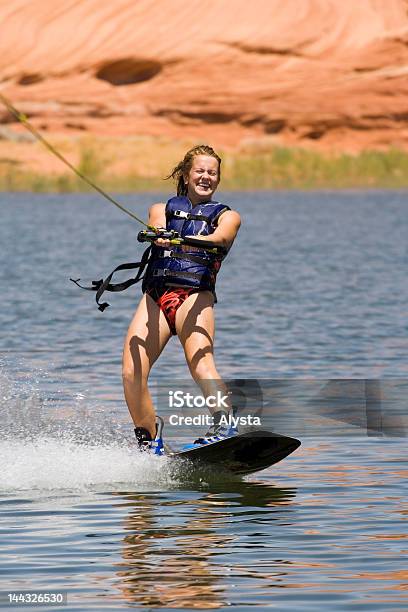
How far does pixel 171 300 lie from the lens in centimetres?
1044

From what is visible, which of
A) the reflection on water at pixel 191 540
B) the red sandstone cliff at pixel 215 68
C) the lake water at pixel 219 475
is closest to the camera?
the reflection on water at pixel 191 540

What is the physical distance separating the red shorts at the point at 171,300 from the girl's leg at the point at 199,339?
0.10ft

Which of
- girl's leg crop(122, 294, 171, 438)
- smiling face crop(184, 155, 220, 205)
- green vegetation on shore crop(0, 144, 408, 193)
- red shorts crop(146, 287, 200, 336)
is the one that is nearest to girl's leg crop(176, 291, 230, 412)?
red shorts crop(146, 287, 200, 336)

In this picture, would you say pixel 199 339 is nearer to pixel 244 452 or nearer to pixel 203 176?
pixel 244 452

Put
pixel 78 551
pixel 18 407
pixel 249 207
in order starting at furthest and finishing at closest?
pixel 249 207 < pixel 18 407 < pixel 78 551

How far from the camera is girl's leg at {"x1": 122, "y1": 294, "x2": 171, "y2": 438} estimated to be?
10.5 m

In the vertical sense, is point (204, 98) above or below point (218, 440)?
above

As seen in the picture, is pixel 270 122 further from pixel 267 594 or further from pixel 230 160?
pixel 267 594

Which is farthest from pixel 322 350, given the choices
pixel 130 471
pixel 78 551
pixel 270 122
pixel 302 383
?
pixel 270 122

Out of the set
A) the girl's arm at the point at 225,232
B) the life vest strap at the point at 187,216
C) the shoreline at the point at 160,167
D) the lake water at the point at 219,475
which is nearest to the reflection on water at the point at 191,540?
the lake water at the point at 219,475

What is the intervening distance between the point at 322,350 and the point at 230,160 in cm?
6330

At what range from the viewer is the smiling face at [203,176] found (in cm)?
1041

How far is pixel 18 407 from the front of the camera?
14484mm

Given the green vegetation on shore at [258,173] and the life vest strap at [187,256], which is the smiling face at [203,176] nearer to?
the life vest strap at [187,256]
